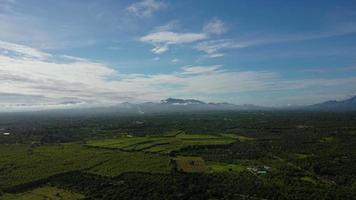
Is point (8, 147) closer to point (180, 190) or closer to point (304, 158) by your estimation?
point (180, 190)

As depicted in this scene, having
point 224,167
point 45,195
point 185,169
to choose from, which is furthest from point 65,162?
point 224,167

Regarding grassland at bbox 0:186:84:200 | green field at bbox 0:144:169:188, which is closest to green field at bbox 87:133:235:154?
green field at bbox 0:144:169:188

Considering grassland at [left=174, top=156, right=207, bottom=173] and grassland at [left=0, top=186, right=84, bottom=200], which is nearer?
grassland at [left=0, top=186, right=84, bottom=200]

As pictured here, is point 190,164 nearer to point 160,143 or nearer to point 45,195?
point 45,195

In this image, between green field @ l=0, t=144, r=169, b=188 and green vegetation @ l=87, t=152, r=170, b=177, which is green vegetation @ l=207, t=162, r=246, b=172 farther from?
green field @ l=0, t=144, r=169, b=188

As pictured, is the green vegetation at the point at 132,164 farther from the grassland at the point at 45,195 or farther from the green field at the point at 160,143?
the grassland at the point at 45,195

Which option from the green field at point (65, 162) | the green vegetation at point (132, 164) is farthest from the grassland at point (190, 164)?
the green field at point (65, 162)

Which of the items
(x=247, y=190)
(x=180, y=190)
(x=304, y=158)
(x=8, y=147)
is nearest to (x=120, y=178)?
(x=180, y=190)

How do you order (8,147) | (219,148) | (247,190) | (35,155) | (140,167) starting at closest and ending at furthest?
(247,190) < (140,167) < (35,155) < (219,148) < (8,147)
